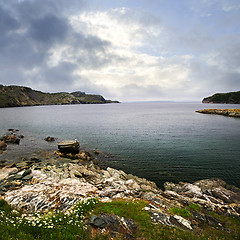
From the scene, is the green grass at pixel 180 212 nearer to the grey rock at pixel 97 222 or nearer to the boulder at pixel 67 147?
the grey rock at pixel 97 222

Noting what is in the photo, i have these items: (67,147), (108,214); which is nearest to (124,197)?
(108,214)

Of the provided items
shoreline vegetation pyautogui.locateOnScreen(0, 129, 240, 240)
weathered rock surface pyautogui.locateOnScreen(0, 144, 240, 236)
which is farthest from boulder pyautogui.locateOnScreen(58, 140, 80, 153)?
shoreline vegetation pyautogui.locateOnScreen(0, 129, 240, 240)

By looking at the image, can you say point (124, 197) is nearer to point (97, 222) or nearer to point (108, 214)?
point (108, 214)

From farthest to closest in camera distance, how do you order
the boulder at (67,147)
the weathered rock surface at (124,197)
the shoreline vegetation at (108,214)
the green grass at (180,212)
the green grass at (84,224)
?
the boulder at (67,147), the green grass at (180,212), the weathered rock surface at (124,197), the shoreline vegetation at (108,214), the green grass at (84,224)

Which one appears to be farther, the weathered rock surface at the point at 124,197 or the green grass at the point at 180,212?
the green grass at the point at 180,212

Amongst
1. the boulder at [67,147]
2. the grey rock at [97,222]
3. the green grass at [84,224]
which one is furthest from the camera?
the boulder at [67,147]

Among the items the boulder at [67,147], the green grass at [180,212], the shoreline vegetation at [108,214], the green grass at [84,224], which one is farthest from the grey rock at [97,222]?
the boulder at [67,147]

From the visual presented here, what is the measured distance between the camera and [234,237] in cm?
1009

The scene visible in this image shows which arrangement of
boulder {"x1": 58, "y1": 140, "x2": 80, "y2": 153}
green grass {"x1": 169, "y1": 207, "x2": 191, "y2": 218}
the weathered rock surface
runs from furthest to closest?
1. boulder {"x1": 58, "y1": 140, "x2": 80, "y2": 153}
2. green grass {"x1": 169, "y1": 207, "x2": 191, "y2": 218}
3. the weathered rock surface

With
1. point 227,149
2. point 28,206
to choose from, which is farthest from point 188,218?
point 227,149

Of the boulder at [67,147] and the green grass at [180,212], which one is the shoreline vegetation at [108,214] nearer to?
the green grass at [180,212]

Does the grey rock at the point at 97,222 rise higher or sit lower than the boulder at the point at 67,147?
higher

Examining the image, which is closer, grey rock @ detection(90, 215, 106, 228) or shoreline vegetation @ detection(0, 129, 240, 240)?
shoreline vegetation @ detection(0, 129, 240, 240)

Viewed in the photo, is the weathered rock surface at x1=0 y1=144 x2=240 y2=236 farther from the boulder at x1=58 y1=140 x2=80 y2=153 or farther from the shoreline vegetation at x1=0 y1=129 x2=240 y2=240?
the boulder at x1=58 y1=140 x2=80 y2=153
